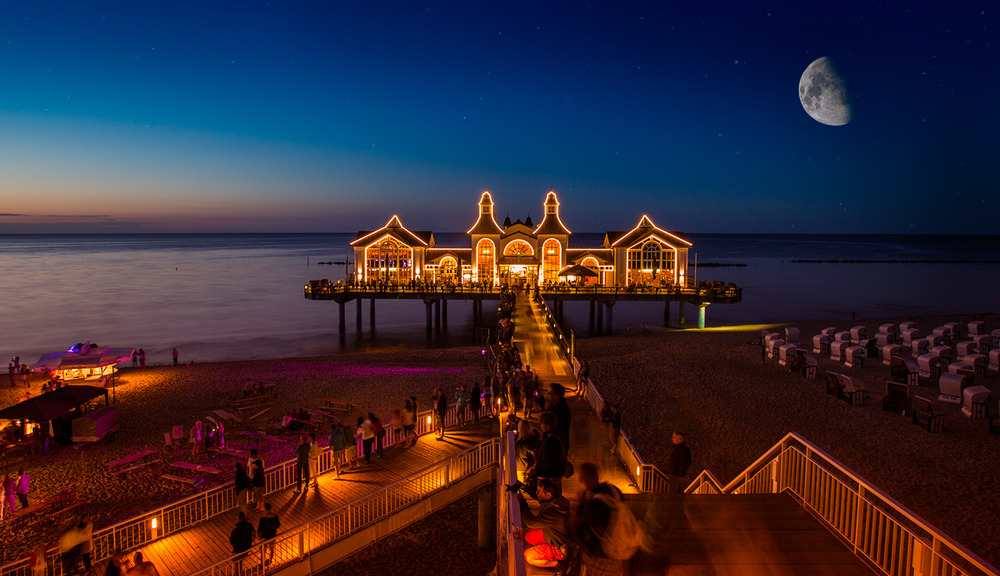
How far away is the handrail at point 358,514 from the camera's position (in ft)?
27.4

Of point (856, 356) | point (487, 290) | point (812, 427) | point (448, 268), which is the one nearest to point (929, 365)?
point (856, 356)

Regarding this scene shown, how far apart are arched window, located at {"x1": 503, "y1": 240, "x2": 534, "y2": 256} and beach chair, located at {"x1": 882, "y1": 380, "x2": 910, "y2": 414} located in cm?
2837

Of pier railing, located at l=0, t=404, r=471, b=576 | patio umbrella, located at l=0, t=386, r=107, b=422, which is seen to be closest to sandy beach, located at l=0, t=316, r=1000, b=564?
patio umbrella, located at l=0, t=386, r=107, b=422

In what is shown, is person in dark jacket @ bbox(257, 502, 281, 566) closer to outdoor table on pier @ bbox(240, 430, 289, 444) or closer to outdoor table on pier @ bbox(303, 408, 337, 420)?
outdoor table on pier @ bbox(240, 430, 289, 444)

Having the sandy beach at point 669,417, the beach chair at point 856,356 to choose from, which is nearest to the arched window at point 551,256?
the sandy beach at point 669,417

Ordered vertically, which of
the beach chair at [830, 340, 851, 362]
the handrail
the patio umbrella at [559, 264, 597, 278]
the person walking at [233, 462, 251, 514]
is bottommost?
the handrail

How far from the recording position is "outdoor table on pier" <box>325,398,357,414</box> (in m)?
18.6

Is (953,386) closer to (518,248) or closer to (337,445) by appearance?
(337,445)

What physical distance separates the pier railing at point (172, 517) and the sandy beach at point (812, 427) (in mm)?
7920

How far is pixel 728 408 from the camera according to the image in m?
17.9

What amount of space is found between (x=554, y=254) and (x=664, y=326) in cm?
957

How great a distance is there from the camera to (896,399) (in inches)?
654

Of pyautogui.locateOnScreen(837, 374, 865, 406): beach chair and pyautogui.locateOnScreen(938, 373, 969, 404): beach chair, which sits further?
pyautogui.locateOnScreen(837, 374, 865, 406): beach chair

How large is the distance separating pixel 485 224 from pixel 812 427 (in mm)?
30613
